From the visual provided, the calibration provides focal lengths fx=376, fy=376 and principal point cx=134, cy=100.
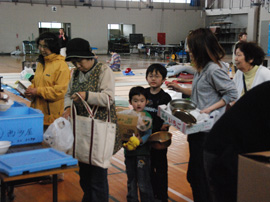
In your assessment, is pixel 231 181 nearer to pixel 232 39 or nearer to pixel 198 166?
pixel 198 166

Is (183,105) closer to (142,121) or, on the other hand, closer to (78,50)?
(142,121)

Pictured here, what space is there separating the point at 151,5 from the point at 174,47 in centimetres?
776

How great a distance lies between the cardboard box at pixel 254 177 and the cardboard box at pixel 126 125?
1714mm

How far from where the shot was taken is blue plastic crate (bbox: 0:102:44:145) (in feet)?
9.09

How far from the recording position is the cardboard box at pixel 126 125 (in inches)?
129

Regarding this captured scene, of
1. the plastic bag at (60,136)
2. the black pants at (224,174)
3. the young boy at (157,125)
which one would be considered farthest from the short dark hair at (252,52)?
the black pants at (224,174)

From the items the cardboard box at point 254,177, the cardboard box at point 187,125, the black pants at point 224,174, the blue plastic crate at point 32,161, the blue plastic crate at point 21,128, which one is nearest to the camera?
the cardboard box at point 254,177

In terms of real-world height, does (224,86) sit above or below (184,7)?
below

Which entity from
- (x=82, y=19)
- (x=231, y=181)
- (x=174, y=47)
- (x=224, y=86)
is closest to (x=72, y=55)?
(x=224, y=86)

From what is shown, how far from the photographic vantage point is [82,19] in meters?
29.9

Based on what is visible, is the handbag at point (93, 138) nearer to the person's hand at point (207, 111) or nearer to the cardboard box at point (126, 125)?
the cardboard box at point (126, 125)

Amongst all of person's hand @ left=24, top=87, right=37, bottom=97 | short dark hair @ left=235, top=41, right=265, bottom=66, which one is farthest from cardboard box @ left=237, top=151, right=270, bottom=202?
person's hand @ left=24, top=87, right=37, bottom=97

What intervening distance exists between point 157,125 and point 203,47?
37.6 inches

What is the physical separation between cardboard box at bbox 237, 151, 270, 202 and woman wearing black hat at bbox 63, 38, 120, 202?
155 cm
